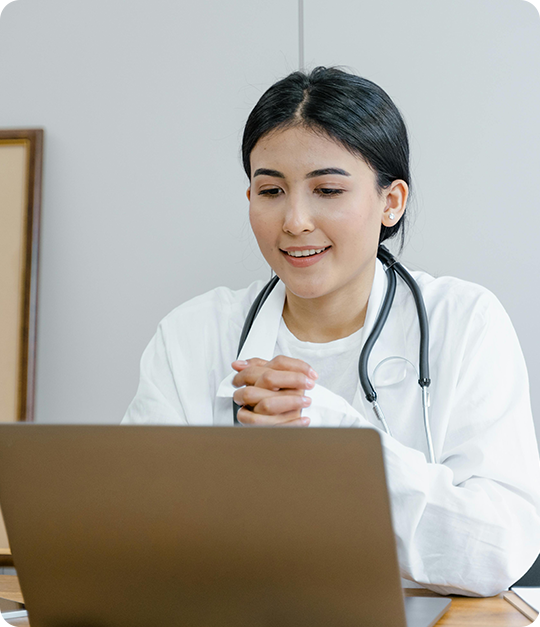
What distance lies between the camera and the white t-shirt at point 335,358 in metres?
1.18

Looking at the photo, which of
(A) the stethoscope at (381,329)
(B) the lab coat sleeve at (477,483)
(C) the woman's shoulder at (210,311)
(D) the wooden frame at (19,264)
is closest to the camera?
(B) the lab coat sleeve at (477,483)

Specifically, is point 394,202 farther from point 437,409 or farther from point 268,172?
point 437,409

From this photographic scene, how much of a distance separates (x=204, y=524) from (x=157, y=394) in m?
0.68

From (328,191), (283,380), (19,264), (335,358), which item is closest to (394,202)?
(328,191)

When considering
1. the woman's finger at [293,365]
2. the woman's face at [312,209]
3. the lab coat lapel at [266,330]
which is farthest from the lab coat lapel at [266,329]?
the woman's finger at [293,365]

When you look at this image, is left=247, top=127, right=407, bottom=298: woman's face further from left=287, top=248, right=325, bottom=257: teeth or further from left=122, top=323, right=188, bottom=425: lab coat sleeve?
left=122, top=323, right=188, bottom=425: lab coat sleeve

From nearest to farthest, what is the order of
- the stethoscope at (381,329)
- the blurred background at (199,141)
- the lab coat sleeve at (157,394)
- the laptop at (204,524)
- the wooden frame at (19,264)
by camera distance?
the laptop at (204,524), the stethoscope at (381,329), the lab coat sleeve at (157,394), the blurred background at (199,141), the wooden frame at (19,264)

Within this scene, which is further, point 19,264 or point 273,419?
point 19,264

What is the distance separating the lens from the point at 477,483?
94 cm

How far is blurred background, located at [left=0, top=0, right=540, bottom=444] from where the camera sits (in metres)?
1.65

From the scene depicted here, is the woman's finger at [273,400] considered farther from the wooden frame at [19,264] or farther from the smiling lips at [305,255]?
the wooden frame at [19,264]

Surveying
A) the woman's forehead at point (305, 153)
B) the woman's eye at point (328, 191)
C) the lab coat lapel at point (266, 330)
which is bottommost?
the lab coat lapel at point (266, 330)

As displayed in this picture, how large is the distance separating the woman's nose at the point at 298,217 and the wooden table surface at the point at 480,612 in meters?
0.55

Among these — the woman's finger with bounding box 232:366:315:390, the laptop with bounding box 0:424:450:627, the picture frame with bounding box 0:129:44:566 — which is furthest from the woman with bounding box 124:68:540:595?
the picture frame with bounding box 0:129:44:566
